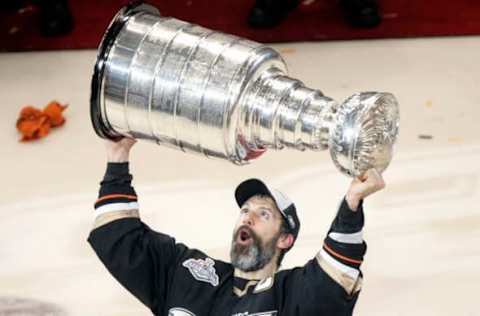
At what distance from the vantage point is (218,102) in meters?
1.47

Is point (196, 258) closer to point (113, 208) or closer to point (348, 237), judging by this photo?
point (113, 208)

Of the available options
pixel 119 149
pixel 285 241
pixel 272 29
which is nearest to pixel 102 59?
pixel 119 149

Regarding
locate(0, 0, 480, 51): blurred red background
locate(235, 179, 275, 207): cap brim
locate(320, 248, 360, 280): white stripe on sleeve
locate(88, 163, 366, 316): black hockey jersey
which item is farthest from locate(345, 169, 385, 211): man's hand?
locate(0, 0, 480, 51): blurred red background

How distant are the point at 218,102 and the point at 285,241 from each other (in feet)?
1.19

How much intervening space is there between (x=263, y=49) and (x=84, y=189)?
1.31m

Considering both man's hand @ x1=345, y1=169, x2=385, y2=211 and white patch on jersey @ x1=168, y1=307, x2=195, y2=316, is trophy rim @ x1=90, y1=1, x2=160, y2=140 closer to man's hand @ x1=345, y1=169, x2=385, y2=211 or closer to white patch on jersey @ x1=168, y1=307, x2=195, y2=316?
white patch on jersey @ x1=168, y1=307, x2=195, y2=316

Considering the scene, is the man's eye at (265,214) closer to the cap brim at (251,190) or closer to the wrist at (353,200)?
the cap brim at (251,190)

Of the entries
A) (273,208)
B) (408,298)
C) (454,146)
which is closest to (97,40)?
(454,146)

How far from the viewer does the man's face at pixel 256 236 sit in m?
1.69

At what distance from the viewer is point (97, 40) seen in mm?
3295

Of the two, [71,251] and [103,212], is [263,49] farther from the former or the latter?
[71,251]

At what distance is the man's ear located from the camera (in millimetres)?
1721

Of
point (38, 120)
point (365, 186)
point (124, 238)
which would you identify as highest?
point (365, 186)

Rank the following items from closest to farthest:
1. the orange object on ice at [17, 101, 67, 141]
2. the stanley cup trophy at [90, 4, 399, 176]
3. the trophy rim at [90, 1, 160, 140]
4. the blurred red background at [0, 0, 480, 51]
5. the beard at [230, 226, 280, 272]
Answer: the stanley cup trophy at [90, 4, 399, 176] < the trophy rim at [90, 1, 160, 140] < the beard at [230, 226, 280, 272] < the orange object on ice at [17, 101, 67, 141] < the blurred red background at [0, 0, 480, 51]
